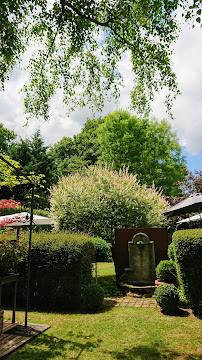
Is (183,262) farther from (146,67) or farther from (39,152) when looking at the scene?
(39,152)

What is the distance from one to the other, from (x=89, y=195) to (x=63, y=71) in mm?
5401

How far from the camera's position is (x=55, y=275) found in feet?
20.2

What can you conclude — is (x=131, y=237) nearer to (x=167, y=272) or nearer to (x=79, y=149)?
(x=167, y=272)

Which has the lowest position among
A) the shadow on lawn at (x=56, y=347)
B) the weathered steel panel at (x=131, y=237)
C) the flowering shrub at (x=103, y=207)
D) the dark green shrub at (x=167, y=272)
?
the shadow on lawn at (x=56, y=347)

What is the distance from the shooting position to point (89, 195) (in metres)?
11.6

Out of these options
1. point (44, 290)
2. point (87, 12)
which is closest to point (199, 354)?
point (44, 290)

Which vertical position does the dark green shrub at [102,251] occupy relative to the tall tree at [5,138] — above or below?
below

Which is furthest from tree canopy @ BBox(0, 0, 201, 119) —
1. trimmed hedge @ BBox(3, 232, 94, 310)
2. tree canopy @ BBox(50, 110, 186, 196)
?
tree canopy @ BBox(50, 110, 186, 196)

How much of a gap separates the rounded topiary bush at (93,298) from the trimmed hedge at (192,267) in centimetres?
194

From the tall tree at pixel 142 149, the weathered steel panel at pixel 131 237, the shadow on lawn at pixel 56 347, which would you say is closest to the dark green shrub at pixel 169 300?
the shadow on lawn at pixel 56 347

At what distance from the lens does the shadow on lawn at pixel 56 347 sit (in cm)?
383

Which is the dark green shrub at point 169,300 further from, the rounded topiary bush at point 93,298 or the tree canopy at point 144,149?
the tree canopy at point 144,149

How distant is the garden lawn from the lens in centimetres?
384

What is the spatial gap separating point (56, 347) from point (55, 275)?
210 centimetres
